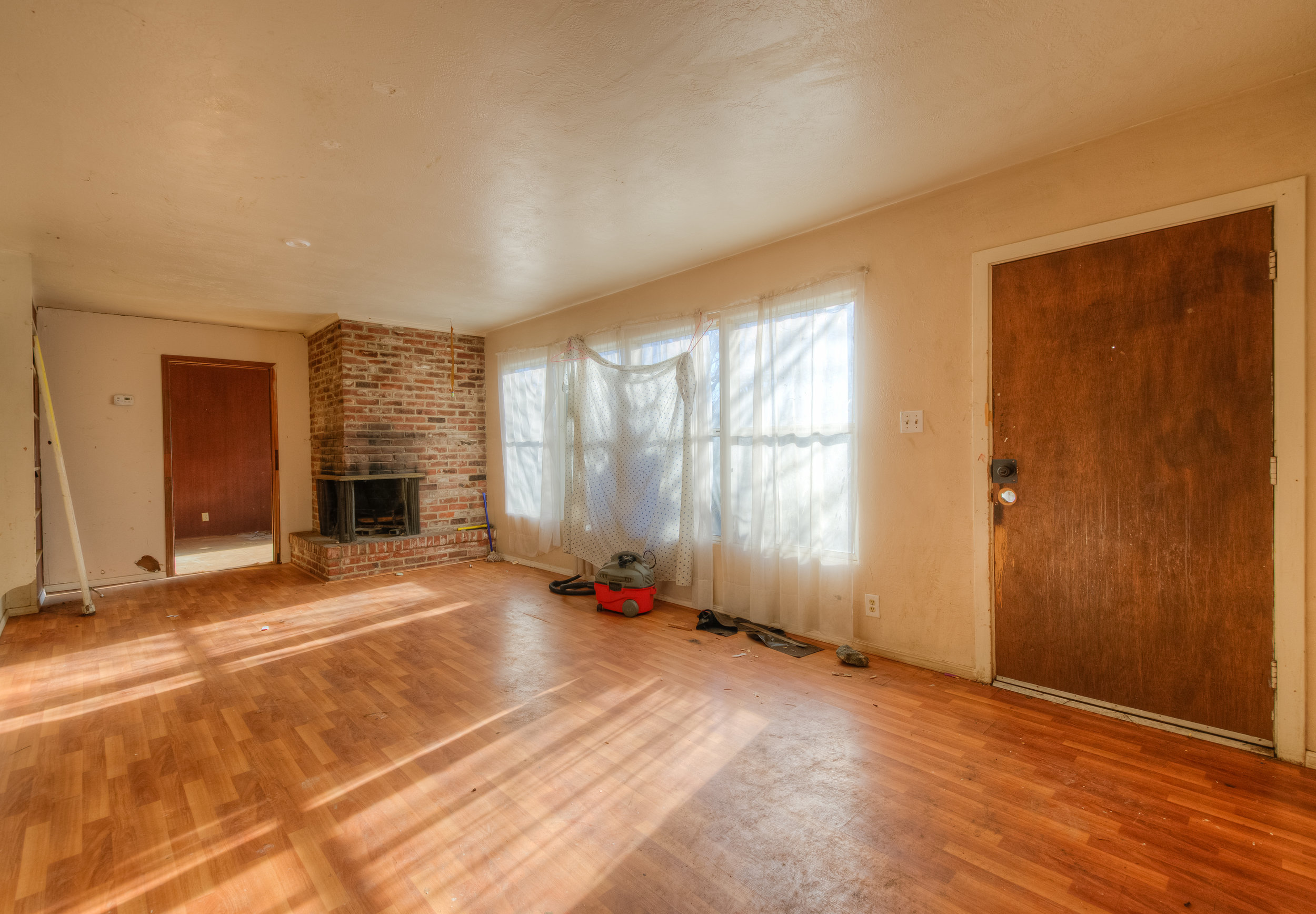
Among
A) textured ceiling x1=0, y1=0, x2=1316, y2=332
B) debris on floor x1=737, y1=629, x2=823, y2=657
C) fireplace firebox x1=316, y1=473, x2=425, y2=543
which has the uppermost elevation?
textured ceiling x1=0, y1=0, x2=1316, y2=332

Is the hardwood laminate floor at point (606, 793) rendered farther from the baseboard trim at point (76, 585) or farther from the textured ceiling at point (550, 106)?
the textured ceiling at point (550, 106)

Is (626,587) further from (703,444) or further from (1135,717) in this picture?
(1135,717)

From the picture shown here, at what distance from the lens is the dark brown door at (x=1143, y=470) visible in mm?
2154

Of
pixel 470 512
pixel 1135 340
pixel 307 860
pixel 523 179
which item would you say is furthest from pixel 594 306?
pixel 307 860

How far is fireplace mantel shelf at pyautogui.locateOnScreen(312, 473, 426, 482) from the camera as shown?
5.37m

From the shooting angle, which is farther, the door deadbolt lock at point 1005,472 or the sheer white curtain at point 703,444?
the sheer white curtain at point 703,444

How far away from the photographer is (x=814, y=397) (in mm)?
3334

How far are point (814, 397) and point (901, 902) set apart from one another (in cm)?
238

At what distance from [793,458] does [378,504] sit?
4314 mm

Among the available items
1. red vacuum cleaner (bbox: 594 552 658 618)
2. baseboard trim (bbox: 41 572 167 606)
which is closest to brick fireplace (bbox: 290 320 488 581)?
baseboard trim (bbox: 41 572 167 606)

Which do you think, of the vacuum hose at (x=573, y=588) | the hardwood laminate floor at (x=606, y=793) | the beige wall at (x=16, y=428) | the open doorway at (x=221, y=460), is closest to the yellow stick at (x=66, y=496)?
the beige wall at (x=16, y=428)

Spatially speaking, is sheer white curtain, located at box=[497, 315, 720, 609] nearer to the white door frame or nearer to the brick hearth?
the brick hearth

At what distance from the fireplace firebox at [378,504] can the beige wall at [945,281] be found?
4123 millimetres

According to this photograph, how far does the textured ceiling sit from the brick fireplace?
83.8 inches
